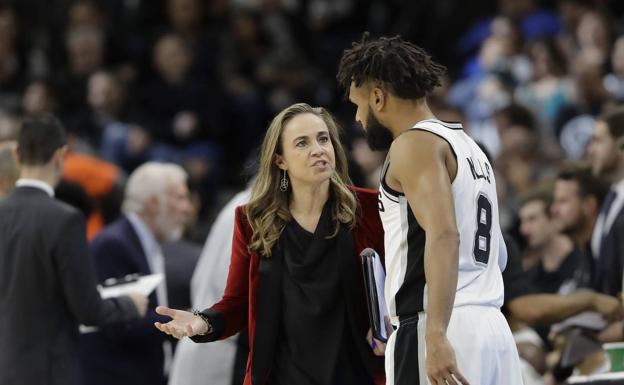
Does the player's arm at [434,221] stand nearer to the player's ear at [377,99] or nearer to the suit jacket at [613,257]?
the player's ear at [377,99]

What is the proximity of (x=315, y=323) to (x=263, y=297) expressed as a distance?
276 mm

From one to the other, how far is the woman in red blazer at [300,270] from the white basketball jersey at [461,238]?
51 cm

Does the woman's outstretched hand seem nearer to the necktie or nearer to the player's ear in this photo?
the player's ear

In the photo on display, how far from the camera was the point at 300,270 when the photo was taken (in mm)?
5777

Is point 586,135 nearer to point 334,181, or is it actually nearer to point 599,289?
Result: point 599,289

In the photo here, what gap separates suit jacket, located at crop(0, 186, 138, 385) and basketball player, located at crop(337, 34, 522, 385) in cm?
207

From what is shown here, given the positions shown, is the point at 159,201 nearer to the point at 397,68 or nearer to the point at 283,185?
the point at 283,185

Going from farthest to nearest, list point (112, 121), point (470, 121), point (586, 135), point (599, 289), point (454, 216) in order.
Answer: point (112, 121)
point (470, 121)
point (586, 135)
point (599, 289)
point (454, 216)

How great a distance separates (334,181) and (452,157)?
958 millimetres

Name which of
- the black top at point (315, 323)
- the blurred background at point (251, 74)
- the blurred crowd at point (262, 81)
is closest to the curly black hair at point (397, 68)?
the black top at point (315, 323)

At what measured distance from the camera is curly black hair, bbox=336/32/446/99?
525cm

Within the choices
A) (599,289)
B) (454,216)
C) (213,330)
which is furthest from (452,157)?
(599,289)

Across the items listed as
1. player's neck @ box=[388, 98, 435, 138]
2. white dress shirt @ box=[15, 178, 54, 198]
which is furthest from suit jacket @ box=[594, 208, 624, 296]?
white dress shirt @ box=[15, 178, 54, 198]

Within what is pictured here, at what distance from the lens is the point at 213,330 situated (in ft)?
19.0
